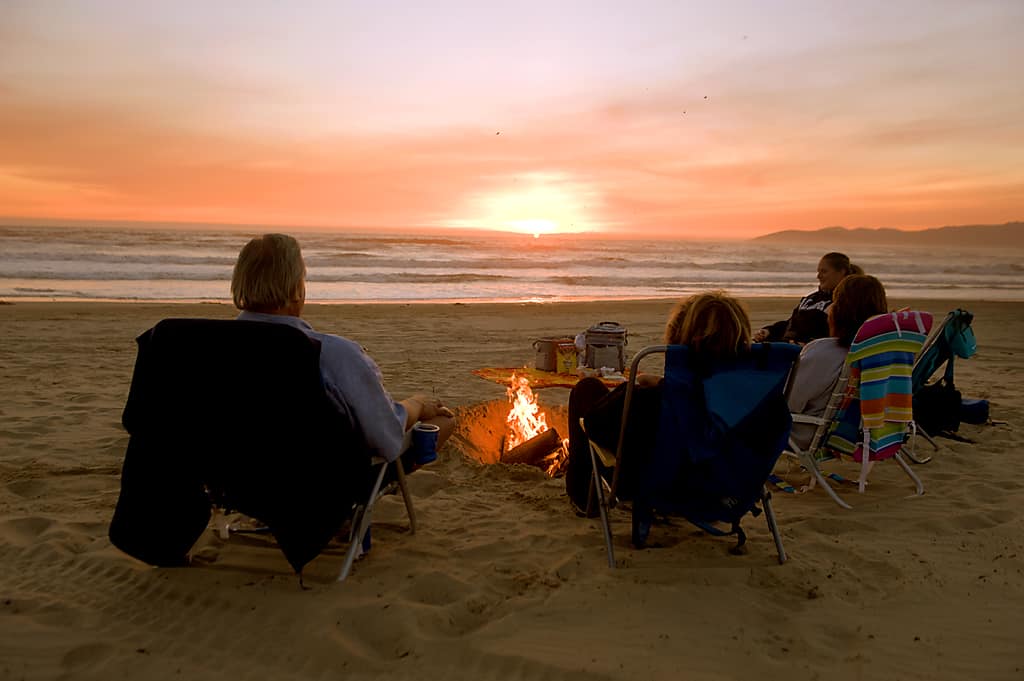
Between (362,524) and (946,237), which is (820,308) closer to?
(362,524)

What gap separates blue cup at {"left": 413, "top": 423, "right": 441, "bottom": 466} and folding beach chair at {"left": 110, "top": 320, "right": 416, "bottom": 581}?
0.36m

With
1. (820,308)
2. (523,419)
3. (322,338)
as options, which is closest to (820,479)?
(820,308)

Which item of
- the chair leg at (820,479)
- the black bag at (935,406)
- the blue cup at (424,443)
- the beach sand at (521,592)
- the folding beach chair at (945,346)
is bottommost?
the beach sand at (521,592)

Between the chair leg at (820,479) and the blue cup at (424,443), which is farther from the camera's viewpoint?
the chair leg at (820,479)

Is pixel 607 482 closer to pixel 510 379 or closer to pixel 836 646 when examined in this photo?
pixel 836 646

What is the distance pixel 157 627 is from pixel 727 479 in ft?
→ 7.41

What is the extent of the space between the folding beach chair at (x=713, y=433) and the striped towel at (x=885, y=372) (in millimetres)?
1114

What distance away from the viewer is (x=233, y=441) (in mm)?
2656

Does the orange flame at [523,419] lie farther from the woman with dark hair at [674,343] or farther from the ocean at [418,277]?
the ocean at [418,277]

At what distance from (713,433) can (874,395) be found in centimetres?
142

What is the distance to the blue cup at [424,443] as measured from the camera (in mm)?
3217

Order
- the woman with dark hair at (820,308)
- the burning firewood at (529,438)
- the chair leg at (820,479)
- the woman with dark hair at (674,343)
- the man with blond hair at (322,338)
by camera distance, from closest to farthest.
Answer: the man with blond hair at (322,338) → the woman with dark hair at (674,343) → the chair leg at (820,479) → the burning firewood at (529,438) → the woman with dark hair at (820,308)

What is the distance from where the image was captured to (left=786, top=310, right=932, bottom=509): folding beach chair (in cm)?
375

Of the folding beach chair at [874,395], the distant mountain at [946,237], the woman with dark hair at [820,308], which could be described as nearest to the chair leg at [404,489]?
the folding beach chair at [874,395]
